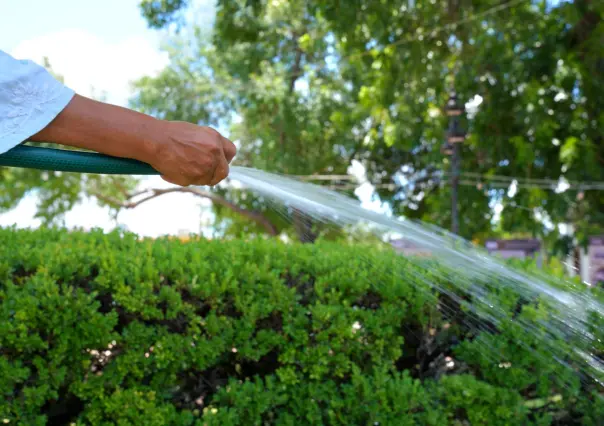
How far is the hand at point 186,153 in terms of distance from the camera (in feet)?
5.20

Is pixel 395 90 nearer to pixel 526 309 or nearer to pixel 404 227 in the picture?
pixel 526 309

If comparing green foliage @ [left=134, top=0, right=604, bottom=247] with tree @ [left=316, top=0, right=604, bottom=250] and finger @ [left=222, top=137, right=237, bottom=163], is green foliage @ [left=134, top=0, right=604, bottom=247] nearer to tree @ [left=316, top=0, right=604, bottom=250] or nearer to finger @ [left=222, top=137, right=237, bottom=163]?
tree @ [left=316, top=0, right=604, bottom=250]

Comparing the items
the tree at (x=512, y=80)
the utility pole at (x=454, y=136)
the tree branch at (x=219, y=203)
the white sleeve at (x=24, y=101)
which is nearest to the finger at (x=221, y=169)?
the white sleeve at (x=24, y=101)

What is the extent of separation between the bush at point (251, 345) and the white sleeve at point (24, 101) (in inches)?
66.2

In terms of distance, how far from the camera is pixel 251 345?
10.6 feet

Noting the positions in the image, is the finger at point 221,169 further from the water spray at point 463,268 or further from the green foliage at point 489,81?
the green foliage at point 489,81

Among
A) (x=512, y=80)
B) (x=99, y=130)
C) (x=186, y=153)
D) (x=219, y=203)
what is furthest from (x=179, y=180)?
(x=219, y=203)

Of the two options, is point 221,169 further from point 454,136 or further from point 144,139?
point 454,136

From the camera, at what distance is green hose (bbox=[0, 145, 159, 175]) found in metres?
1.49

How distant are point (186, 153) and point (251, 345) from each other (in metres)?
1.80

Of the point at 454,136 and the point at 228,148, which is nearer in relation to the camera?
the point at 228,148

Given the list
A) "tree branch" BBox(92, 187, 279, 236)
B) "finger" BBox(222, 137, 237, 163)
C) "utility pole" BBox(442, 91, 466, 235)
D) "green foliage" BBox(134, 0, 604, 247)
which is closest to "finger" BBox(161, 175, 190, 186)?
"finger" BBox(222, 137, 237, 163)

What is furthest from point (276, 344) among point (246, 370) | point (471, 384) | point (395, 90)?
point (395, 90)

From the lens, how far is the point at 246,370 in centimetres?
343
